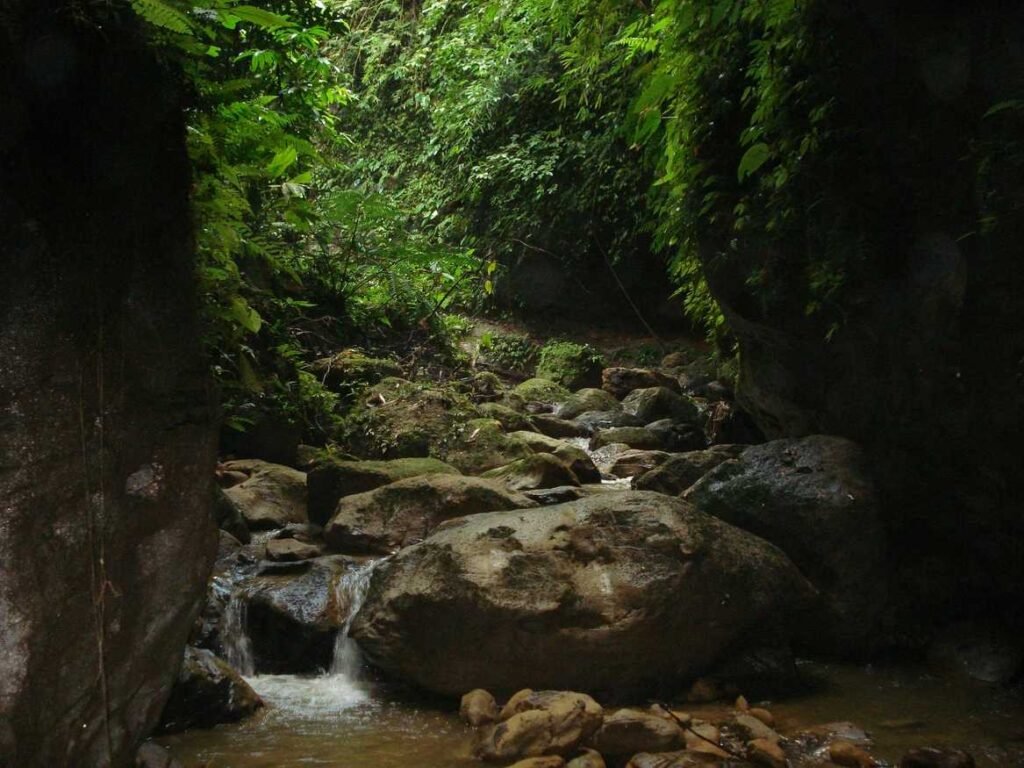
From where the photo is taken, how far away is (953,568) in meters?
6.26

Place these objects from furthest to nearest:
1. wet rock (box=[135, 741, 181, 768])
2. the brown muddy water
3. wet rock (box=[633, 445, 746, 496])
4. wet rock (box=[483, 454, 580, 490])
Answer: wet rock (box=[483, 454, 580, 490]) < wet rock (box=[633, 445, 746, 496]) < the brown muddy water < wet rock (box=[135, 741, 181, 768])

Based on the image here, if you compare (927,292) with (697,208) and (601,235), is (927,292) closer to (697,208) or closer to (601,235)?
(697,208)

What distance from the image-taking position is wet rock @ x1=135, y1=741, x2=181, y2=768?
379 cm

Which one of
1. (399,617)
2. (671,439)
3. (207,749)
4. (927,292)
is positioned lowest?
(207,749)

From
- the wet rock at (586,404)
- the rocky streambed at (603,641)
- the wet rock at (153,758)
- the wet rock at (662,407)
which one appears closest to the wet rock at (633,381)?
the wet rock at (586,404)

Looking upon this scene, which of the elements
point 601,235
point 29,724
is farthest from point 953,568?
point 601,235

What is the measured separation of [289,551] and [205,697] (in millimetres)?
1961

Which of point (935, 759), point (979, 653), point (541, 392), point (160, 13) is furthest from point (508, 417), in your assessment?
point (160, 13)

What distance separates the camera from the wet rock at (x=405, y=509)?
716 centimetres

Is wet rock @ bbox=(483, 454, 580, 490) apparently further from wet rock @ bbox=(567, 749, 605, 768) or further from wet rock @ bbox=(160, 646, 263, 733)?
wet rock @ bbox=(567, 749, 605, 768)

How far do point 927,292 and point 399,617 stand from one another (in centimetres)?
376

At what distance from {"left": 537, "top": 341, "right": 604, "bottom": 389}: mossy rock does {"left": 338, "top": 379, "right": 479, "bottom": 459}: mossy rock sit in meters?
4.31

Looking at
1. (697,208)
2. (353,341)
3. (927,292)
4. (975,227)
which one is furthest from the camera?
A: (353,341)

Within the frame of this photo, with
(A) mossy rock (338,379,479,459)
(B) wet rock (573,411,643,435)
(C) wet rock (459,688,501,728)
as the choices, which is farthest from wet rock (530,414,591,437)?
(C) wet rock (459,688,501,728)
